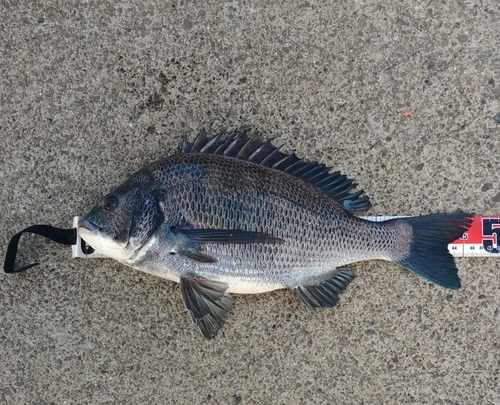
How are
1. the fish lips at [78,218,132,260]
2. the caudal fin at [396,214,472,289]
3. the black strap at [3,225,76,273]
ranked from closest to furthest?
the fish lips at [78,218,132,260]
the caudal fin at [396,214,472,289]
the black strap at [3,225,76,273]

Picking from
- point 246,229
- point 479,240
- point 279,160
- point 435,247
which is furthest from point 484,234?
point 246,229

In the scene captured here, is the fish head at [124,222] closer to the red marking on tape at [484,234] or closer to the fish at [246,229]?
the fish at [246,229]

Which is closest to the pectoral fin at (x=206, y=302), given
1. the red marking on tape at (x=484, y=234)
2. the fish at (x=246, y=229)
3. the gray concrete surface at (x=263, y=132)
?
the fish at (x=246, y=229)

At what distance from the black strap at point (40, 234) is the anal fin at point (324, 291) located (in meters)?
1.18

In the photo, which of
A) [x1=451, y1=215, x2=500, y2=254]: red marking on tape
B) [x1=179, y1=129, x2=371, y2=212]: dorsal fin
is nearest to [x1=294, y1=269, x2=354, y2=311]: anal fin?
[x1=179, y1=129, x2=371, y2=212]: dorsal fin

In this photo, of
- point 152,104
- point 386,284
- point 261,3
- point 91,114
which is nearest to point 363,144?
point 386,284

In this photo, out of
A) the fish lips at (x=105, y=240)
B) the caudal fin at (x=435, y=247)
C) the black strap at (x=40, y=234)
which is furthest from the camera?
the black strap at (x=40, y=234)

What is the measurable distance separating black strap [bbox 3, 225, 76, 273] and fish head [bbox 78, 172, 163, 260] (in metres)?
0.29

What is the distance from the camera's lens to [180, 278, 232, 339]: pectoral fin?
86.7 inches

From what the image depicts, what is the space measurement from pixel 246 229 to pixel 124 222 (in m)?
0.55

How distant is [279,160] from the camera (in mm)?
→ 2312

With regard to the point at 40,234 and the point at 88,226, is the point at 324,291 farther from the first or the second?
the point at 40,234

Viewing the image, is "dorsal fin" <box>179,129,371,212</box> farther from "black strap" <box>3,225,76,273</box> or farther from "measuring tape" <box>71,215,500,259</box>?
"black strap" <box>3,225,76,273</box>

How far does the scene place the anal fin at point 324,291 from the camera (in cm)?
230
